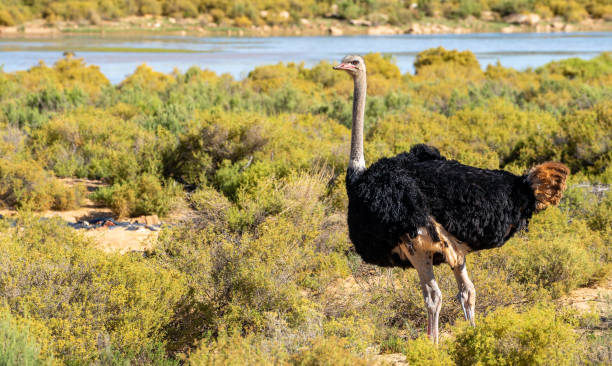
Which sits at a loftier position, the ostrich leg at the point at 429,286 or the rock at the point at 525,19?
the rock at the point at 525,19

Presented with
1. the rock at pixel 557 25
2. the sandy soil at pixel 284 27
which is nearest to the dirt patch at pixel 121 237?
the sandy soil at pixel 284 27

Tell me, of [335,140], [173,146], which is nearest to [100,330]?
[173,146]

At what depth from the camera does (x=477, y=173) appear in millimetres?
4469

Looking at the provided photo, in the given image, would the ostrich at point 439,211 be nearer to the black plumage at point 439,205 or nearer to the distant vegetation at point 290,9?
the black plumage at point 439,205

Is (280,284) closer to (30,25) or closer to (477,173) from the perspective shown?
(477,173)

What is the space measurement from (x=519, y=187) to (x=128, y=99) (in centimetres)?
1289

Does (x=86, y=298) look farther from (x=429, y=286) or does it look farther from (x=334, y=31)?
(x=334, y=31)

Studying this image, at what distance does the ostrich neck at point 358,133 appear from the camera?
15.9 feet

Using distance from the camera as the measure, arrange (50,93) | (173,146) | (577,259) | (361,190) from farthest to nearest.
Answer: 1. (50,93)
2. (173,146)
3. (577,259)
4. (361,190)

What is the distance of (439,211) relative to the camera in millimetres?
4359

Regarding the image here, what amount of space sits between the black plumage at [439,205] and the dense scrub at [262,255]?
23.2 inches

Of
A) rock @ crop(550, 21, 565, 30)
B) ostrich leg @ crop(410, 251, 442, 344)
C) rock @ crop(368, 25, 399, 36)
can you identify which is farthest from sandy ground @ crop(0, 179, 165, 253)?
rock @ crop(550, 21, 565, 30)

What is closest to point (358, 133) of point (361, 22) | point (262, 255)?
point (262, 255)

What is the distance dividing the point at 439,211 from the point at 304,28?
246 feet
